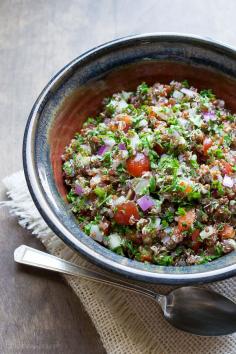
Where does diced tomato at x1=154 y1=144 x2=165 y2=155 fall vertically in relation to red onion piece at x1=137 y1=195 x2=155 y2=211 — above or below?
above

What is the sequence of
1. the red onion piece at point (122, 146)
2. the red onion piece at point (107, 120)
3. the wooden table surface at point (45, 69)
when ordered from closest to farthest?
the red onion piece at point (122, 146), the wooden table surface at point (45, 69), the red onion piece at point (107, 120)

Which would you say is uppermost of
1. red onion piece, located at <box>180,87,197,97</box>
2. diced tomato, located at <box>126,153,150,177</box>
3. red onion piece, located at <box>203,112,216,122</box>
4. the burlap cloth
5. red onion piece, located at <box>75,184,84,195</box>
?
red onion piece, located at <box>180,87,197,97</box>

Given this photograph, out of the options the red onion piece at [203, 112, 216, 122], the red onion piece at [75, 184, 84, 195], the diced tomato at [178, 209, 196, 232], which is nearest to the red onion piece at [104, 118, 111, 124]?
the red onion piece at [75, 184, 84, 195]

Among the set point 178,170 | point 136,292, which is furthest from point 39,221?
point 178,170

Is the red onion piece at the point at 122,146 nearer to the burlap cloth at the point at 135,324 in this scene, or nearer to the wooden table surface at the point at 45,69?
the burlap cloth at the point at 135,324

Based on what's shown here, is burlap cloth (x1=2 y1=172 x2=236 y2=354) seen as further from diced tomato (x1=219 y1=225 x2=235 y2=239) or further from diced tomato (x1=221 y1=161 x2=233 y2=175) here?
diced tomato (x1=221 y1=161 x2=233 y2=175)

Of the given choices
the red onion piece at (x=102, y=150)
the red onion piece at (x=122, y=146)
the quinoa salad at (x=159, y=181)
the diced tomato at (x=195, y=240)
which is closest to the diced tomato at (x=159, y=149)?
the quinoa salad at (x=159, y=181)

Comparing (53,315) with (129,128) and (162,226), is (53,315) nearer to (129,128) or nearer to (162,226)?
(162,226)

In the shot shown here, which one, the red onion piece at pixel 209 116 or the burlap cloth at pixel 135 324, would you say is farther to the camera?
the red onion piece at pixel 209 116
